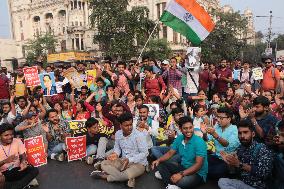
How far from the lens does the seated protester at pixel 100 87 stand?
29.9 feet

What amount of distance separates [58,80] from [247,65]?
6.43 meters

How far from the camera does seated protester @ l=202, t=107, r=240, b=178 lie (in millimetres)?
5398

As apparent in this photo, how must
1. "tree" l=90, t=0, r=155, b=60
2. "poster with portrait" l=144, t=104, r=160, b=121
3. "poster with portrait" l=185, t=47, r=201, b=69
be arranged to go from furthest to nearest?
"tree" l=90, t=0, r=155, b=60, "poster with portrait" l=185, t=47, r=201, b=69, "poster with portrait" l=144, t=104, r=160, b=121

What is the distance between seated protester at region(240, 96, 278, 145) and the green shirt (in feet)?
3.50

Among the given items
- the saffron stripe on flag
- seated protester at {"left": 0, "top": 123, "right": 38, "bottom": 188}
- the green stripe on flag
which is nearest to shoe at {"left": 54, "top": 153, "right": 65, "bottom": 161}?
seated protester at {"left": 0, "top": 123, "right": 38, "bottom": 188}

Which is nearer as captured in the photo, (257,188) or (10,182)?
(257,188)

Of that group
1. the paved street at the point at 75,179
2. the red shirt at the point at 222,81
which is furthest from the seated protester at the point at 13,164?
the red shirt at the point at 222,81

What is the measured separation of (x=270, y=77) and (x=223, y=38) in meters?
31.2

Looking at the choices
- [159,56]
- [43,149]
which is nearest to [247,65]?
[43,149]

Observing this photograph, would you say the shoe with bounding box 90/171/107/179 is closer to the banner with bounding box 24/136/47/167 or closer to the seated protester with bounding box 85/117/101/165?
the seated protester with bounding box 85/117/101/165

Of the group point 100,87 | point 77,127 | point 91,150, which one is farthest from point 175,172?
point 100,87

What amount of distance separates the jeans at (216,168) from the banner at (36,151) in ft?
11.3

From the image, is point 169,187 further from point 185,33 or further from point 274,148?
point 185,33

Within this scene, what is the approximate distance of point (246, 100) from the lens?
7805 mm
